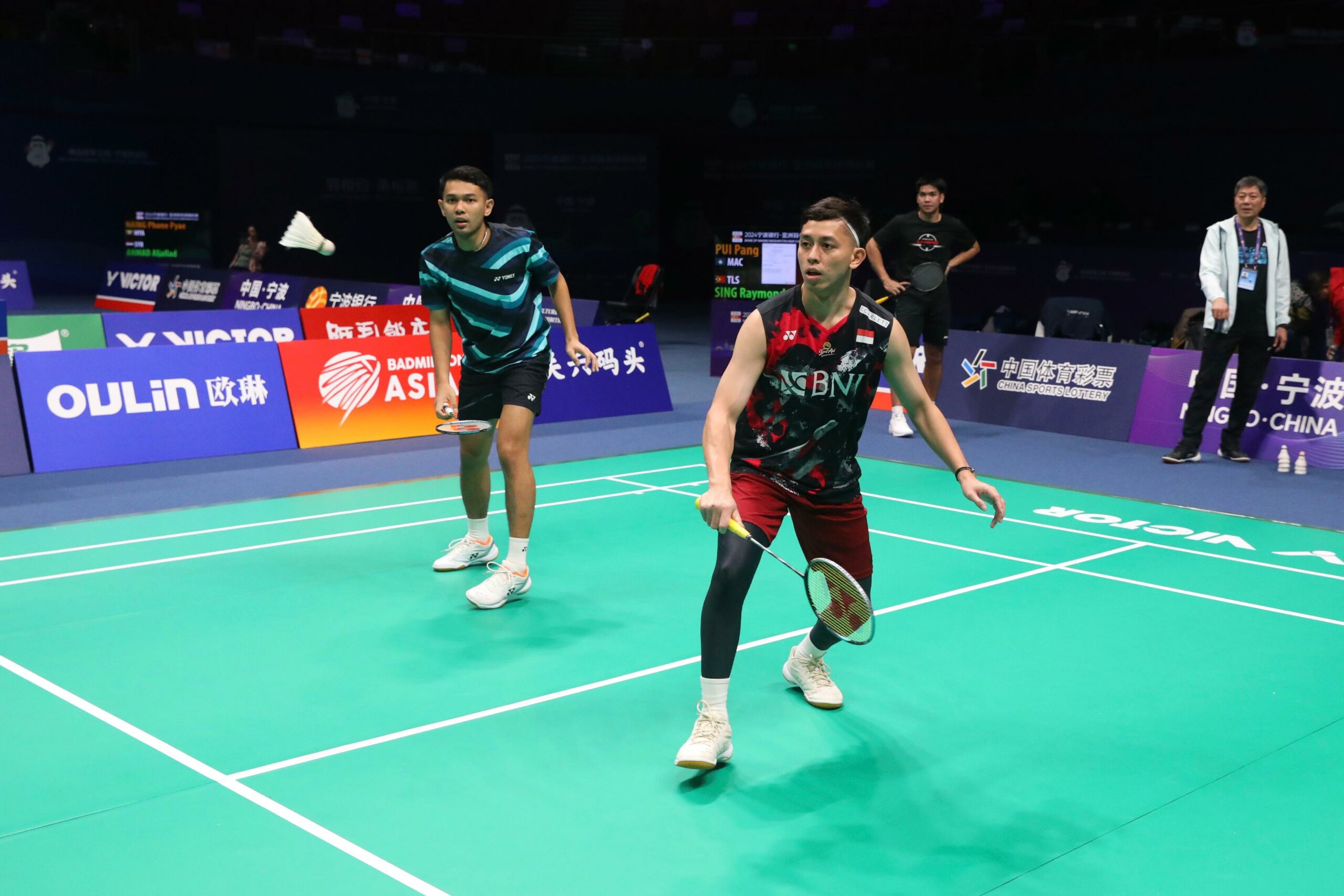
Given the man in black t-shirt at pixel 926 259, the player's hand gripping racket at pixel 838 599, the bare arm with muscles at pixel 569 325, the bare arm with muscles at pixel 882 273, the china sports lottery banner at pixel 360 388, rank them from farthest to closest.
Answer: the man in black t-shirt at pixel 926 259 < the bare arm with muscles at pixel 882 273 < the china sports lottery banner at pixel 360 388 < the bare arm with muscles at pixel 569 325 < the player's hand gripping racket at pixel 838 599

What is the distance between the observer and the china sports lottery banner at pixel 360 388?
393 inches

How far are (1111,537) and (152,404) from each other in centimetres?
672

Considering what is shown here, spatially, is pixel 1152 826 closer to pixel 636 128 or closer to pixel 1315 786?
pixel 1315 786

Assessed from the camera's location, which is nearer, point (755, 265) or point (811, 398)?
point (811, 398)

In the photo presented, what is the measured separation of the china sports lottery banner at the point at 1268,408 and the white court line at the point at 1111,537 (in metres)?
3.08

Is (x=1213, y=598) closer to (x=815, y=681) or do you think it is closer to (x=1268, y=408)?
(x=815, y=681)

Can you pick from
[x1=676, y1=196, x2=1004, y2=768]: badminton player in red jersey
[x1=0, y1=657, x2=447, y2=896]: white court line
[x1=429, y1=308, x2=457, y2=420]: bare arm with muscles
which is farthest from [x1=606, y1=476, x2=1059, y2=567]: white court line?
[x1=0, y1=657, x2=447, y2=896]: white court line

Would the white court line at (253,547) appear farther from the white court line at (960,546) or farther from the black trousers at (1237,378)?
the black trousers at (1237,378)

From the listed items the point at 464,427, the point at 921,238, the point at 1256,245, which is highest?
the point at 921,238

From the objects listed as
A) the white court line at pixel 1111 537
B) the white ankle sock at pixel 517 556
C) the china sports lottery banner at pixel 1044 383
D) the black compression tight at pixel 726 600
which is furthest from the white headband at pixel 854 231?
the china sports lottery banner at pixel 1044 383

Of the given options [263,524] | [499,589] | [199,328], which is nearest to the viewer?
[499,589]

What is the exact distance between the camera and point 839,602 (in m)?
3.97

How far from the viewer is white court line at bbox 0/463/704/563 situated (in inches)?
268

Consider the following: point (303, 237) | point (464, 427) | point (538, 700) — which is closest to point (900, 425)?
point (303, 237)
